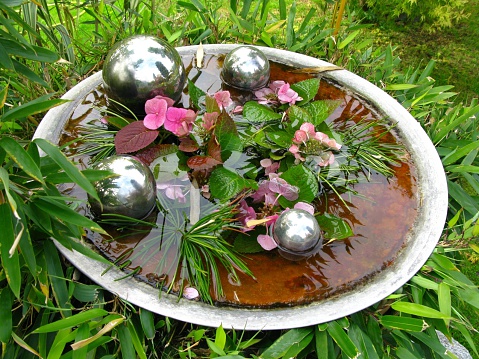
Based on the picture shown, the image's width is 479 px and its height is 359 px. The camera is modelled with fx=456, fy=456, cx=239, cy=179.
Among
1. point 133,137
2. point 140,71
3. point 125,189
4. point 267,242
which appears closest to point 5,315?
point 125,189

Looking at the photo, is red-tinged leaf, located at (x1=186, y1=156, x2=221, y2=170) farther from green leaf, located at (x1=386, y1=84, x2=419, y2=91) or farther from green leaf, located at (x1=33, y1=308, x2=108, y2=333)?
green leaf, located at (x1=386, y1=84, x2=419, y2=91)

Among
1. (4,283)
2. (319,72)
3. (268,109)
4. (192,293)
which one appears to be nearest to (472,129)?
(319,72)

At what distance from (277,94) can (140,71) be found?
59cm

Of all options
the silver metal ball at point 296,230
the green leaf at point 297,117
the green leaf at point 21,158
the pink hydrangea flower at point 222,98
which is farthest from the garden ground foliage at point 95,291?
the green leaf at point 297,117

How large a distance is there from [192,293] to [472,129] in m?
1.74

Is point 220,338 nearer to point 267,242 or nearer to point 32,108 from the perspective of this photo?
point 267,242

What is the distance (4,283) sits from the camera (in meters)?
1.50

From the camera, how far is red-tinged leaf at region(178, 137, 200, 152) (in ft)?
5.44

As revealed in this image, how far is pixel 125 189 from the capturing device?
4.73ft

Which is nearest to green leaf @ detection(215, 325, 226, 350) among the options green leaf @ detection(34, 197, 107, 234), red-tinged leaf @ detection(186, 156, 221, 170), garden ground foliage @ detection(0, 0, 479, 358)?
garden ground foliage @ detection(0, 0, 479, 358)

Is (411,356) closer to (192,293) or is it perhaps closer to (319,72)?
(192,293)

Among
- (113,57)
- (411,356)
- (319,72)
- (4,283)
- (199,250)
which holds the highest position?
(113,57)

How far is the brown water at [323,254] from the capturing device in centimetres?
144

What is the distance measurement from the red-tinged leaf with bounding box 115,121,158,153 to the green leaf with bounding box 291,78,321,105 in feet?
2.15
